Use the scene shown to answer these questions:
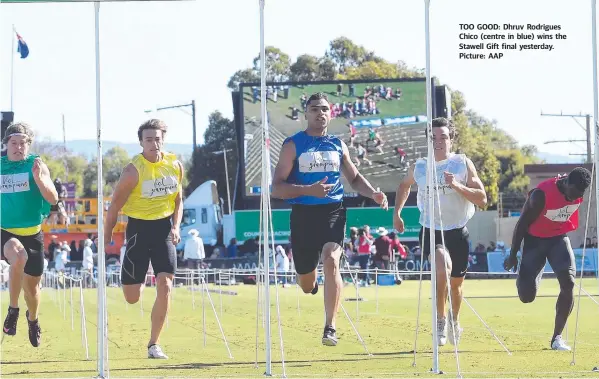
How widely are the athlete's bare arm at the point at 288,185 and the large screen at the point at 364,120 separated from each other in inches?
1143

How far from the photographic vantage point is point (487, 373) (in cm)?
945

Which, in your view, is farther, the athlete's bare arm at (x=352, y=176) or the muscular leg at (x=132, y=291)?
the muscular leg at (x=132, y=291)

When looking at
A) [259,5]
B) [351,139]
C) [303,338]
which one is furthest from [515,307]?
[351,139]

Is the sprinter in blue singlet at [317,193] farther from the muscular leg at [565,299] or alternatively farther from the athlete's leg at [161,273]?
the muscular leg at [565,299]

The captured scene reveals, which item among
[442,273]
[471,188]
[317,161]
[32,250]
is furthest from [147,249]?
[471,188]

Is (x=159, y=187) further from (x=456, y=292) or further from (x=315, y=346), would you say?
(x=456, y=292)

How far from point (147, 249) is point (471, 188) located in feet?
10.7

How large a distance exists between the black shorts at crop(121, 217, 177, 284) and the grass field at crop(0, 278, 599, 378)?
2.86 ft

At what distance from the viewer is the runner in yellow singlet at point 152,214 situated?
36.3 feet

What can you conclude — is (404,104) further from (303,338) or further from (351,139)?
(303,338)

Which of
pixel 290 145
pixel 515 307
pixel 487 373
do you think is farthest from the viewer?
pixel 515 307

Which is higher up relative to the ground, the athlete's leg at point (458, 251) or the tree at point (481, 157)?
the tree at point (481, 157)

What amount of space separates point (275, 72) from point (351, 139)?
22950mm

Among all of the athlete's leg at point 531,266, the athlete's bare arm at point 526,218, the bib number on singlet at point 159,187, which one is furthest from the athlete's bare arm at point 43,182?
the athlete's leg at point 531,266
